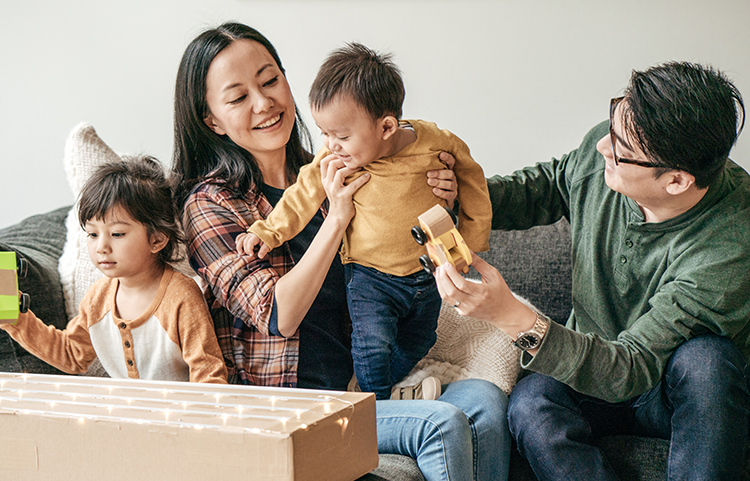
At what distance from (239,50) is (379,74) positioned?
0.36 meters

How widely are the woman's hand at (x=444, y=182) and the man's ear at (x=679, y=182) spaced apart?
0.41 meters

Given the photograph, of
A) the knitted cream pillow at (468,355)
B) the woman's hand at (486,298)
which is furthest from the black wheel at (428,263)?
the knitted cream pillow at (468,355)

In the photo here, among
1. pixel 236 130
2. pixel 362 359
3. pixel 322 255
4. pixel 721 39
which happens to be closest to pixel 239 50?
pixel 236 130

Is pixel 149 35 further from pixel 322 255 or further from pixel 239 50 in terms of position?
pixel 322 255

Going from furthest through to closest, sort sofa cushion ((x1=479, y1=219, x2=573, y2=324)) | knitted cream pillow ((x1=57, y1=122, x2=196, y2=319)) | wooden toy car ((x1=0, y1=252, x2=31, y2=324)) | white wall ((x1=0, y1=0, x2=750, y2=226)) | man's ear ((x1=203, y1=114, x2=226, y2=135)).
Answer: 1. white wall ((x1=0, y1=0, x2=750, y2=226))
2. sofa cushion ((x1=479, y1=219, x2=573, y2=324))
3. knitted cream pillow ((x1=57, y1=122, x2=196, y2=319))
4. man's ear ((x1=203, y1=114, x2=226, y2=135))
5. wooden toy car ((x1=0, y1=252, x2=31, y2=324))

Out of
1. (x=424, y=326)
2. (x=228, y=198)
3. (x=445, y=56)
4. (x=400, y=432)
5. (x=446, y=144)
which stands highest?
(x=445, y=56)

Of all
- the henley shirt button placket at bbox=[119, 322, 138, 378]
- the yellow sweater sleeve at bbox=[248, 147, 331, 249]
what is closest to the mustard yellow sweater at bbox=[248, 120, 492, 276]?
the yellow sweater sleeve at bbox=[248, 147, 331, 249]

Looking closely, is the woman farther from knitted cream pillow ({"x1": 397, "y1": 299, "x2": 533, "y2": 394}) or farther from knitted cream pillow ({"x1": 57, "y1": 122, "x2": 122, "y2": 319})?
knitted cream pillow ({"x1": 57, "y1": 122, "x2": 122, "y2": 319})

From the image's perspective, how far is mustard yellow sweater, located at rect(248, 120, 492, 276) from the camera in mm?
1286

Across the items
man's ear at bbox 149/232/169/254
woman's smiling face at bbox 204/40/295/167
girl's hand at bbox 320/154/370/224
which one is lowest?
man's ear at bbox 149/232/169/254

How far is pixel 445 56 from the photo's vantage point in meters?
2.11

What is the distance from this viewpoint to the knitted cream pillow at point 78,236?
5.38 feet

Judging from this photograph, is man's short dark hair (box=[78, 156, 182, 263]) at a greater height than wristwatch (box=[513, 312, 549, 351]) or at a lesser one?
greater

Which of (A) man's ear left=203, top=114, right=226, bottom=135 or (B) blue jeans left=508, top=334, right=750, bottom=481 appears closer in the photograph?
(B) blue jeans left=508, top=334, right=750, bottom=481
